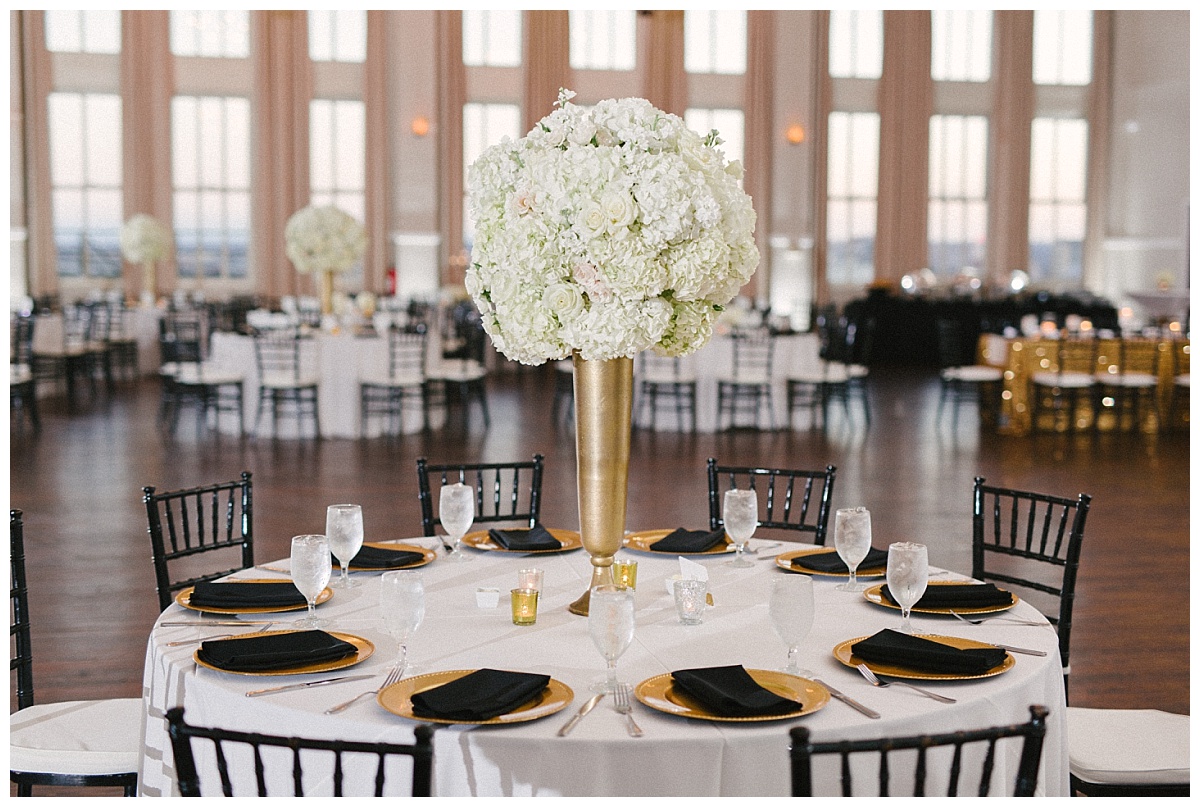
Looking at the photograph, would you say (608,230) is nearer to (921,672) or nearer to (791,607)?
(791,607)

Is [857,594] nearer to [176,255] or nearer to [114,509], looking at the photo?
[114,509]

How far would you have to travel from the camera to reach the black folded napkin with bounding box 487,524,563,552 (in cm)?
326

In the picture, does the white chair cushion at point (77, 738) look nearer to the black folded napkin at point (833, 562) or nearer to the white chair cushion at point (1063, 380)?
the black folded napkin at point (833, 562)

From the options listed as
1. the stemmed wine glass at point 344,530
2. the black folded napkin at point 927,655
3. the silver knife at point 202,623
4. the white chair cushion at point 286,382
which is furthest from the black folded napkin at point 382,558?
the white chair cushion at point 286,382

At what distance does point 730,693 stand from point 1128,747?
3.60 ft

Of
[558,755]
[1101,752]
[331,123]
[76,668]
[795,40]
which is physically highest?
[795,40]

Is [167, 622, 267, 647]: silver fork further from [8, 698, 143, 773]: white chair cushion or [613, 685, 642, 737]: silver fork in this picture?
[613, 685, 642, 737]: silver fork

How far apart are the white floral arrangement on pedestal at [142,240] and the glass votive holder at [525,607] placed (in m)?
14.7

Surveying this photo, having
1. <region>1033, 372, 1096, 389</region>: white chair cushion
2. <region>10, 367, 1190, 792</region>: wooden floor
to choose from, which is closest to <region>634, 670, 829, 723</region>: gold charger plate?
<region>10, 367, 1190, 792</region>: wooden floor

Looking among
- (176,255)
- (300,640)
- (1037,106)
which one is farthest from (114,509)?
(1037,106)

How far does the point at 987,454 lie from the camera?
30.9ft

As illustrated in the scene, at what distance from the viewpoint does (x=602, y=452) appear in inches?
104

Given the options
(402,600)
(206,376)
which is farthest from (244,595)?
(206,376)

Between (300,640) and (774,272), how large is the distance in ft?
55.7
